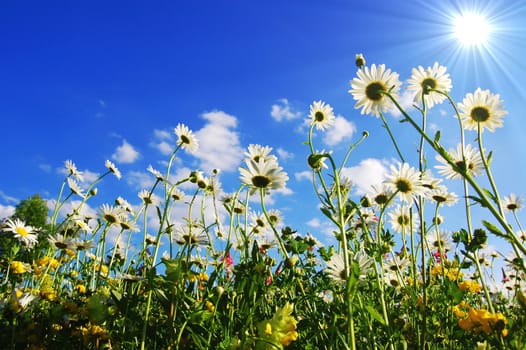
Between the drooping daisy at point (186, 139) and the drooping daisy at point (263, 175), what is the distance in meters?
2.23

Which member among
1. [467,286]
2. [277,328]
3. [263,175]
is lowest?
[277,328]

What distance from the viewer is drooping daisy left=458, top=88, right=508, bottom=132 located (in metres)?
2.18

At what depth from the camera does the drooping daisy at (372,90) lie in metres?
2.40

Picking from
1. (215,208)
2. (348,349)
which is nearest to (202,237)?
(215,208)

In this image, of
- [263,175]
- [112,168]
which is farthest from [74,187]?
[263,175]

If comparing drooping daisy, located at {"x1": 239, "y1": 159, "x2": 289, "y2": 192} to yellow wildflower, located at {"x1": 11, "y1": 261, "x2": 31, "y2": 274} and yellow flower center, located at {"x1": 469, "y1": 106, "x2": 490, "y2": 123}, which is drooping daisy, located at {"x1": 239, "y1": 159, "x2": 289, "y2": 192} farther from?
yellow wildflower, located at {"x1": 11, "y1": 261, "x2": 31, "y2": 274}

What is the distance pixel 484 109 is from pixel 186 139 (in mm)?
2680

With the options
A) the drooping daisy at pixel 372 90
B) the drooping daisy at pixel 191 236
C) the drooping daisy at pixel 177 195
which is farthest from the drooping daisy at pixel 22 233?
the drooping daisy at pixel 372 90

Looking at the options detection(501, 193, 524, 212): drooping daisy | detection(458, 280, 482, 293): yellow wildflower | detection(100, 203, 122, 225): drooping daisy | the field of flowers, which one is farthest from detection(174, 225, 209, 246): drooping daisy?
detection(501, 193, 524, 212): drooping daisy

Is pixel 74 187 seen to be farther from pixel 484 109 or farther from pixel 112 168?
pixel 484 109

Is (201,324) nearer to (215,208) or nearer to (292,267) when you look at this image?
(292,267)

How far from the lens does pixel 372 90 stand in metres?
2.43

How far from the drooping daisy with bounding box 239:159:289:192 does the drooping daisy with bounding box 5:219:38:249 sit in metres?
2.33

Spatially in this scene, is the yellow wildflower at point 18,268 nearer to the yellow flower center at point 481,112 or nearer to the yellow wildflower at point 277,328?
the yellow wildflower at point 277,328
